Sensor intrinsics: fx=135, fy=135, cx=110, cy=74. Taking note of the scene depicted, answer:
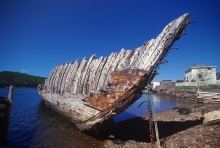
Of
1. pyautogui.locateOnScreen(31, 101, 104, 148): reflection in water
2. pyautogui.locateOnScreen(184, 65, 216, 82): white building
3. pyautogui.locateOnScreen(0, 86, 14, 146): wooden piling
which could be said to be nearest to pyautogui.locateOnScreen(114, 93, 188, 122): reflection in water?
pyautogui.locateOnScreen(31, 101, 104, 148): reflection in water

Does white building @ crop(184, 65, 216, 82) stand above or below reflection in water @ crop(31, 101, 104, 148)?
above

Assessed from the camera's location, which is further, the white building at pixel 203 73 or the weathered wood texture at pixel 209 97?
the white building at pixel 203 73

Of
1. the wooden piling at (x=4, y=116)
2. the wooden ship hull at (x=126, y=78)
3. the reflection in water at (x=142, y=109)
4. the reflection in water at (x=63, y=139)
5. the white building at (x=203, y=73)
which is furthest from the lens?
the white building at (x=203, y=73)

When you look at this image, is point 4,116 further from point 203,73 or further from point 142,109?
point 203,73

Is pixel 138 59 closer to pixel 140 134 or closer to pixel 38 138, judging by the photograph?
pixel 140 134

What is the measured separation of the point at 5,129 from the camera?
7.90 metres

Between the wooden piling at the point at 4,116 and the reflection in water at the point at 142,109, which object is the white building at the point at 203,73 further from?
the wooden piling at the point at 4,116

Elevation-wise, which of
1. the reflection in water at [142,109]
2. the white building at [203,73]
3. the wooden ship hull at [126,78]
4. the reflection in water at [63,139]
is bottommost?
the reflection in water at [142,109]

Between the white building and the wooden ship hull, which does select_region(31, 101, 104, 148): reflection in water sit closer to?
the wooden ship hull

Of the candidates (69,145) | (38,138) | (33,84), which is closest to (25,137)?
(38,138)

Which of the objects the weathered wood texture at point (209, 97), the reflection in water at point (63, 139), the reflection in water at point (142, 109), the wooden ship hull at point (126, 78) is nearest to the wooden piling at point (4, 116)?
the reflection in water at point (63, 139)

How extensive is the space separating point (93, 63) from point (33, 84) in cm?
9311

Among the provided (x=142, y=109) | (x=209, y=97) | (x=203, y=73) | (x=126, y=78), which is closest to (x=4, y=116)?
(x=126, y=78)

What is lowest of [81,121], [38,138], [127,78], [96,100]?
[38,138]
